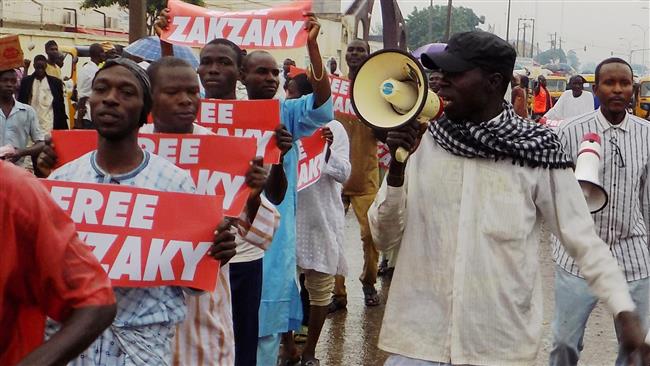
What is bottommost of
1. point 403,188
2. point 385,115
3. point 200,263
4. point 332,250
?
point 332,250

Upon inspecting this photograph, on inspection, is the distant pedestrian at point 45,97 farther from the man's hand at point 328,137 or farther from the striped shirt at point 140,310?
the striped shirt at point 140,310

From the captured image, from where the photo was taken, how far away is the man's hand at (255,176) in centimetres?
403

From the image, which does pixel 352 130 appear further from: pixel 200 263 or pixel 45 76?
pixel 45 76

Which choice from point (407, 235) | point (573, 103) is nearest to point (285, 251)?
point (407, 235)

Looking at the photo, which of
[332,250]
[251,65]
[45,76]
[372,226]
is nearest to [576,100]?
[45,76]

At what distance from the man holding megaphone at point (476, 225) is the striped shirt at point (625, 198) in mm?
1703

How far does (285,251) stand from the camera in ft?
17.8

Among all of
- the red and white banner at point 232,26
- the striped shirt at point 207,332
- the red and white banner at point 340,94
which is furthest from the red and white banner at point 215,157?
the red and white banner at point 340,94

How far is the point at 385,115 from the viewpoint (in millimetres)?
3414

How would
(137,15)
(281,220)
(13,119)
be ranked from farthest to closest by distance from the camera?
(13,119) → (137,15) → (281,220)

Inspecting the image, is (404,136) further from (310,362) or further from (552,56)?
(552,56)

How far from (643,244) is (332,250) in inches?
81.8

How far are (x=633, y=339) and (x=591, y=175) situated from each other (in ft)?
3.89

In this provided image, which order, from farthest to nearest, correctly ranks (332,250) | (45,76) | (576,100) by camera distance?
(576,100) → (45,76) → (332,250)
